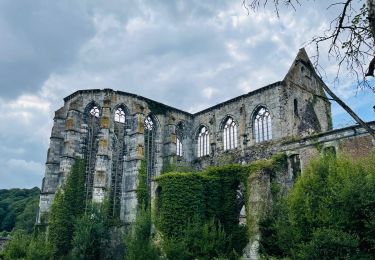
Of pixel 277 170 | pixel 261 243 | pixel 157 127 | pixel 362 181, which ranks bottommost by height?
pixel 261 243

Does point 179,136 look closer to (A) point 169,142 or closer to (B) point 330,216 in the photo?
(A) point 169,142

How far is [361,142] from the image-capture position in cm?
2591

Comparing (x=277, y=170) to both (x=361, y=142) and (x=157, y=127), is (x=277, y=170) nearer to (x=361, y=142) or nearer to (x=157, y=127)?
(x=361, y=142)

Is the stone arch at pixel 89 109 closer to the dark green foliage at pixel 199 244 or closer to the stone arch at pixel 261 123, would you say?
the stone arch at pixel 261 123

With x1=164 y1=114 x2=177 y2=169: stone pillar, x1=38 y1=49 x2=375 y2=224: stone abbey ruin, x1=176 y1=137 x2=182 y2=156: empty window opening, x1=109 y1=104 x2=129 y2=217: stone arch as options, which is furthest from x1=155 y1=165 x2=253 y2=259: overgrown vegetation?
x1=176 y1=137 x2=182 y2=156: empty window opening

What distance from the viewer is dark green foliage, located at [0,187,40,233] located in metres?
61.6

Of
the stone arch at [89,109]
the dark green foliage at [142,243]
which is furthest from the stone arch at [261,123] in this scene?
the stone arch at [89,109]

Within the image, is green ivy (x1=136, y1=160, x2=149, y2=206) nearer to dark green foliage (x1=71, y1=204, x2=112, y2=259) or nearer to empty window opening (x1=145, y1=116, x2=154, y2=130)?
dark green foliage (x1=71, y1=204, x2=112, y2=259)

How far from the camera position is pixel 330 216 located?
59.1 feet

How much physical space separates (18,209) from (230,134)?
47.2m

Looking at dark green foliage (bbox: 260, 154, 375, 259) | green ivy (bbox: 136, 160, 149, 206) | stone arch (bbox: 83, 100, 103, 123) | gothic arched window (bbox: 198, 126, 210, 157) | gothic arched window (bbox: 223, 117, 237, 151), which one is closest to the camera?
dark green foliage (bbox: 260, 154, 375, 259)

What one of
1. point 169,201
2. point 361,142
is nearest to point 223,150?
point 169,201

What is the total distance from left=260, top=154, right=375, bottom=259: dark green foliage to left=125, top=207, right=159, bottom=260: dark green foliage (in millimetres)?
6606

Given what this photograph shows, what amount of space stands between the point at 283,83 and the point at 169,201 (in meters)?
15.2
